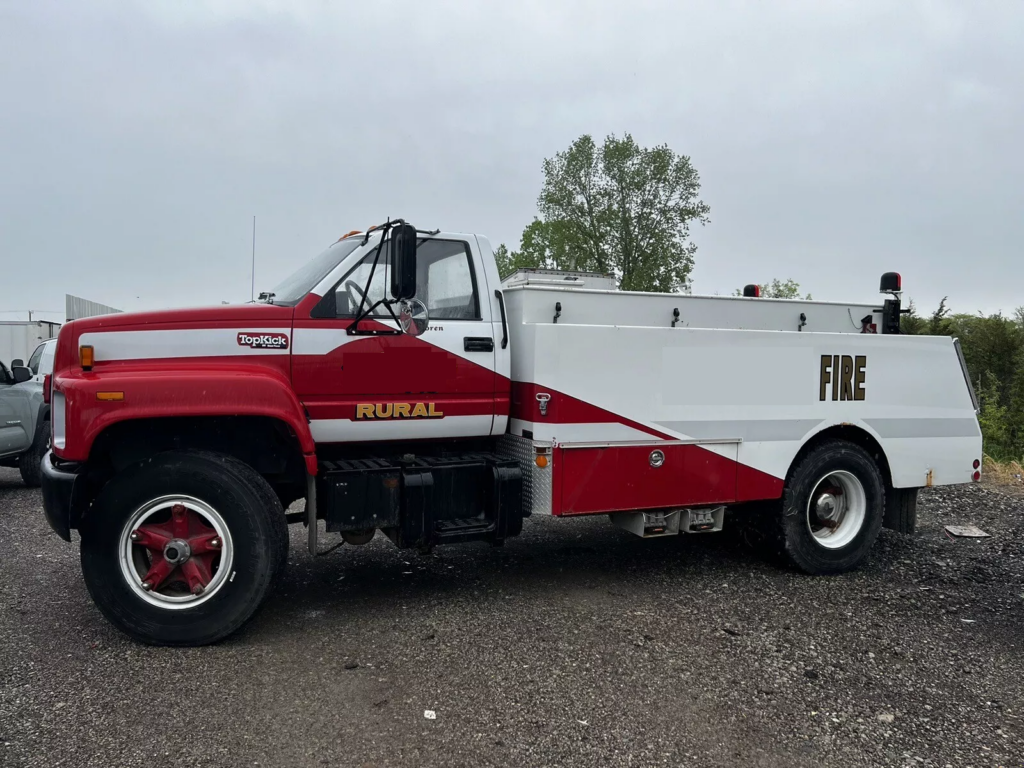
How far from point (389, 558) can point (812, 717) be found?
3682 millimetres

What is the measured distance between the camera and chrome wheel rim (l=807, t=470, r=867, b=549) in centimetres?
642

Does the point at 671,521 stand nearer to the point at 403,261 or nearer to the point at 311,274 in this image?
the point at 403,261

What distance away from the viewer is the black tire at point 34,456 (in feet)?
32.8

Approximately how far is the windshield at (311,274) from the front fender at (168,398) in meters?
0.63

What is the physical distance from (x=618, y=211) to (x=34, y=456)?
4114cm

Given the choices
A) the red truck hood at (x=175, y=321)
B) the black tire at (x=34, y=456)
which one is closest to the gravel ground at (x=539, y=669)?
the red truck hood at (x=175, y=321)

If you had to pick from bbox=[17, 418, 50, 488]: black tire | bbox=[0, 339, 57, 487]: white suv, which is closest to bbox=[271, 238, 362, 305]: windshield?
bbox=[0, 339, 57, 487]: white suv

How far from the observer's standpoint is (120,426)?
15.1 feet

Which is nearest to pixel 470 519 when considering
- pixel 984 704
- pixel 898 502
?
pixel 984 704

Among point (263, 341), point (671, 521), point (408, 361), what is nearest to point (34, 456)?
point (263, 341)

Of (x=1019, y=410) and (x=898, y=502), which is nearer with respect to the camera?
(x=898, y=502)

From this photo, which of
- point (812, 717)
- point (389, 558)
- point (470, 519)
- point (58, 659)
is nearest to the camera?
point (812, 717)

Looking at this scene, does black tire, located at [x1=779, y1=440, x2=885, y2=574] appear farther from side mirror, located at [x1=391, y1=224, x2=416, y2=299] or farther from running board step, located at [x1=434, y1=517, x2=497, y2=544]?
side mirror, located at [x1=391, y1=224, x2=416, y2=299]

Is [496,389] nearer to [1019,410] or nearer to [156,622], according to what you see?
[156,622]
